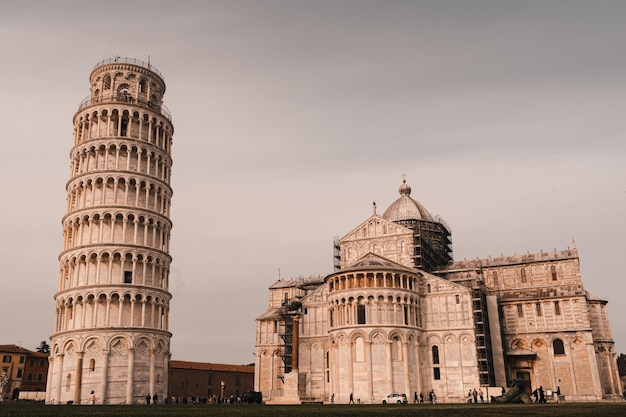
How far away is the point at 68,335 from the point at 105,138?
17311 mm

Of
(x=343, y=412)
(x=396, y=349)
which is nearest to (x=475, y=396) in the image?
(x=396, y=349)

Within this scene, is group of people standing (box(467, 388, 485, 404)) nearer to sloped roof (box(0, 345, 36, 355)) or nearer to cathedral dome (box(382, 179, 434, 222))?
cathedral dome (box(382, 179, 434, 222))

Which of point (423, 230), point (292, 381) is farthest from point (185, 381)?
point (423, 230)

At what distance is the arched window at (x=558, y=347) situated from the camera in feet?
198

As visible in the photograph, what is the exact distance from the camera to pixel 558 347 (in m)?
60.7

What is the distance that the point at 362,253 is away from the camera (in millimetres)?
63562

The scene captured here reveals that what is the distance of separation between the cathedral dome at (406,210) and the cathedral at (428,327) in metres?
0.20

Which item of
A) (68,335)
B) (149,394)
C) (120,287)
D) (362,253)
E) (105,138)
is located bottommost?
(149,394)

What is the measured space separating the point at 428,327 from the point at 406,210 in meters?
18.9

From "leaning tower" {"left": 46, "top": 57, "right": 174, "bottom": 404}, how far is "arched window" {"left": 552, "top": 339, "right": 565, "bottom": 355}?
39.7 meters

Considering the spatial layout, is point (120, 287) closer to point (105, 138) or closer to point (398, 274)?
point (105, 138)

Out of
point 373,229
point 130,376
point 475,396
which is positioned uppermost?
point 373,229

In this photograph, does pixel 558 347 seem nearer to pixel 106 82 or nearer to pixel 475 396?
pixel 475 396

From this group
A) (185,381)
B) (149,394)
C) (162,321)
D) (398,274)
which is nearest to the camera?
(149,394)
